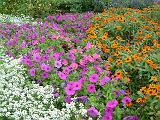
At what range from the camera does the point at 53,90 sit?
4.64 m

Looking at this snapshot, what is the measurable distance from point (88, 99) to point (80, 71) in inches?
27.3

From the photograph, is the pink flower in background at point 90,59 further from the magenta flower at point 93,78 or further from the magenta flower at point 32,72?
the magenta flower at point 32,72

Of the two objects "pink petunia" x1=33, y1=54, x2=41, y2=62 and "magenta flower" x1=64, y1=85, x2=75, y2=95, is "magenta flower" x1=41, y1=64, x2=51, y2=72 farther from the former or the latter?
"magenta flower" x1=64, y1=85, x2=75, y2=95

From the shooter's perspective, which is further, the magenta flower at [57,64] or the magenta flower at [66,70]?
the magenta flower at [57,64]

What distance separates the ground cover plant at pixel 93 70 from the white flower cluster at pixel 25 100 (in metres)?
0.02

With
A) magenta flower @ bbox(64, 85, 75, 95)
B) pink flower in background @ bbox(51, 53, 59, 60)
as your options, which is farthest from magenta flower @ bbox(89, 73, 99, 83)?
pink flower in background @ bbox(51, 53, 59, 60)

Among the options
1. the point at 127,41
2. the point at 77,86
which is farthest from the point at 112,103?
the point at 127,41

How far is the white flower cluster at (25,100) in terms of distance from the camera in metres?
4.15

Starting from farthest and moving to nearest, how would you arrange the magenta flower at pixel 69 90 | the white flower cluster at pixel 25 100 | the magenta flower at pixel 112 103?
the magenta flower at pixel 69 90 → the magenta flower at pixel 112 103 → the white flower cluster at pixel 25 100

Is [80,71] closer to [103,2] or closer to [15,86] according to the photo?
[15,86]

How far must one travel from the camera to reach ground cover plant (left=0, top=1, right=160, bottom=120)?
14.4 ft

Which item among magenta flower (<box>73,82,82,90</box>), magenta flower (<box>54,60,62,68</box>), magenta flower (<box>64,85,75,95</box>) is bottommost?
magenta flower (<box>54,60,62,68</box>)

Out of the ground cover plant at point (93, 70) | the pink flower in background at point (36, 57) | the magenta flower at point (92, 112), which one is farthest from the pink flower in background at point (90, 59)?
the magenta flower at point (92, 112)

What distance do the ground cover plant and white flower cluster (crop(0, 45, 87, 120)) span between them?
0.02m
